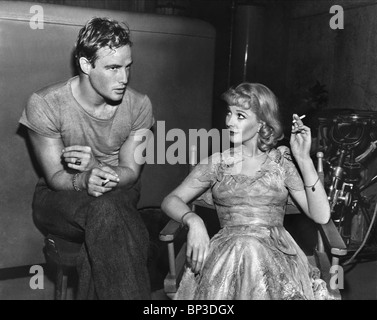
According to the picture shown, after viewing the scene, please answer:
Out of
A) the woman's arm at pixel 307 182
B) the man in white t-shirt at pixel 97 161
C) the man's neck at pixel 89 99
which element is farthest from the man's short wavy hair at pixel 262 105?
the man's neck at pixel 89 99

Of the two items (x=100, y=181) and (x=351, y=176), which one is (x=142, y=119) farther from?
(x=351, y=176)

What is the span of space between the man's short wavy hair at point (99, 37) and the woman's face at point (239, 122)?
0.67 metres

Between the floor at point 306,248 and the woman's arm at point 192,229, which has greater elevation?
the woman's arm at point 192,229

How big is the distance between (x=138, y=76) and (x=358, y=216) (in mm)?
1643

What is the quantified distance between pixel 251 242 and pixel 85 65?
123cm

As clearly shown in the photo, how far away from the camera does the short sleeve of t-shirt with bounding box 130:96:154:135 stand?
2984 millimetres

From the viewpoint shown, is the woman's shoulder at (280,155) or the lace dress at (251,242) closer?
the lace dress at (251,242)

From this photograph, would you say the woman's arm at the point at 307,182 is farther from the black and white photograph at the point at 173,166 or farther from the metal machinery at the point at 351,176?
the metal machinery at the point at 351,176

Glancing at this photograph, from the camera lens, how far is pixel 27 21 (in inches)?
125

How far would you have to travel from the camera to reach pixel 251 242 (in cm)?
242

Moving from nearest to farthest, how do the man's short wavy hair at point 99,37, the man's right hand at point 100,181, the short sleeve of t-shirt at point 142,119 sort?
1. the man's right hand at point 100,181
2. the man's short wavy hair at point 99,37
3. the short sleeve of t-shirt at point 142,119

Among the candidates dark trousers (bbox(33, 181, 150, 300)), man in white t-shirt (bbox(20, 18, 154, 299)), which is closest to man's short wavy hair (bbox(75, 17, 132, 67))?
man in white t-shirt (bbox(20, 18, 154, 299))

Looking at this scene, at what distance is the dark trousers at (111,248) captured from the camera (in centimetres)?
236

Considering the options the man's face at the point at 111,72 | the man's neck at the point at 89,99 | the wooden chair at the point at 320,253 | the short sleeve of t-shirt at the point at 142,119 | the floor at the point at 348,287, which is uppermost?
the man's face at the point at 111,72
